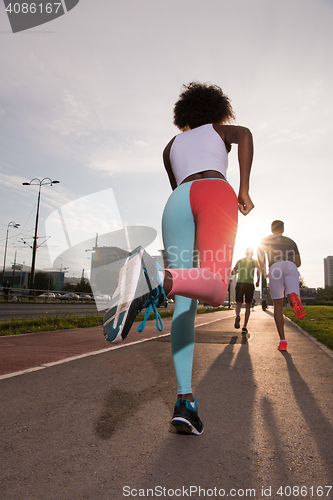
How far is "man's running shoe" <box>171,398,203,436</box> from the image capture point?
1846 millimetres

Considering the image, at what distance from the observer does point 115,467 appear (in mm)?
1490

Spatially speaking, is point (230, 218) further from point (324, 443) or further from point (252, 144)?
point (324, 443)

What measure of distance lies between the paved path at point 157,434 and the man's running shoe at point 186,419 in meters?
0.05

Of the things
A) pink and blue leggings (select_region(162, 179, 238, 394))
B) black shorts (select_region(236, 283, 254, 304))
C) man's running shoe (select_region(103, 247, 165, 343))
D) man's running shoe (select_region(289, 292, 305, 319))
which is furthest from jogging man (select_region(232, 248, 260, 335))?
man's running shoe (select_region(103, 247, 165, 343))

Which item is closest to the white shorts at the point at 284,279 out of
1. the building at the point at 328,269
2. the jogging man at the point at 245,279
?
the jogging man at the point at 245,279

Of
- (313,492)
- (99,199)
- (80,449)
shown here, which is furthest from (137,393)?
(99,199)

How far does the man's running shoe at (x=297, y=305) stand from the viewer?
4.51 meters

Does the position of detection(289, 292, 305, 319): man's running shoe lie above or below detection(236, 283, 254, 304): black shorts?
below

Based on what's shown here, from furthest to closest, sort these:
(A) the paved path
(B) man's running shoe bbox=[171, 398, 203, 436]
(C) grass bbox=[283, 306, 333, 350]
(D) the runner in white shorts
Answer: (C) grass bbox=[283, 306, 333, 350] → (D) the runner in white shorts → (B) man's running shoe bbox=[171, 398, 203, 436] → (A) the paved path

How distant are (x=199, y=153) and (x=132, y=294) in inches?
46.5

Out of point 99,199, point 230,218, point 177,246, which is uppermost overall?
point 99,199

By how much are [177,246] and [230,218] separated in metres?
0.40

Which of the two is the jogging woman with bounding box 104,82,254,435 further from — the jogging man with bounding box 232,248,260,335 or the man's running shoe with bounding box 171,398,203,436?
the jogging man with bounding box 232,248,260,335

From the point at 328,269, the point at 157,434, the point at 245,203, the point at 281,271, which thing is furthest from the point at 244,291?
the point at 328,269
